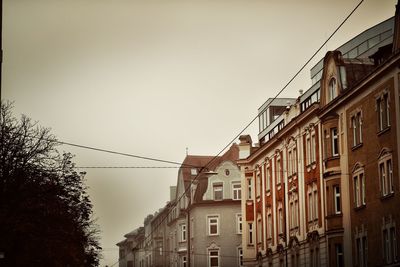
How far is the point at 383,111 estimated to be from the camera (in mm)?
38000

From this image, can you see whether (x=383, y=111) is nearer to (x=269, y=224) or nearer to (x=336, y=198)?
(x=336, y=198)

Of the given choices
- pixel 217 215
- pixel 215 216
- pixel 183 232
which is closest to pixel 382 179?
pixel 217 215

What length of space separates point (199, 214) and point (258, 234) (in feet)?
56.7

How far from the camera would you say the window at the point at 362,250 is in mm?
40906

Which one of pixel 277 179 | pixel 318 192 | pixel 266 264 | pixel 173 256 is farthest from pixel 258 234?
pixel 173 256

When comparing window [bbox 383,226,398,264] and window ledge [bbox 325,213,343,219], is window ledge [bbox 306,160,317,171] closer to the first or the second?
window ledge [bbox 325,213,343,219]

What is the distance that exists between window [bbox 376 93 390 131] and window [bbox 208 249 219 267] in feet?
137

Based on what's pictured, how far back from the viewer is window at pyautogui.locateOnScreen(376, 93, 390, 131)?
123ft

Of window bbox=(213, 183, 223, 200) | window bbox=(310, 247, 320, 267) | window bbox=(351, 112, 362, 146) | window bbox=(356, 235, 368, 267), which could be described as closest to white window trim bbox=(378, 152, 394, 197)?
window bbox=(351, 112, 362, 146)

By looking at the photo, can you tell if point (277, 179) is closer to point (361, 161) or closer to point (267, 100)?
point (267, 100)

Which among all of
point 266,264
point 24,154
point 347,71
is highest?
point 347,71

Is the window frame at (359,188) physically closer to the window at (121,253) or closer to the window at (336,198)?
the window at (336,198)

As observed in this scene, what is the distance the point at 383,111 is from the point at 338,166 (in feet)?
23.3

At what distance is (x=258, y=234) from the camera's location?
62.7m
